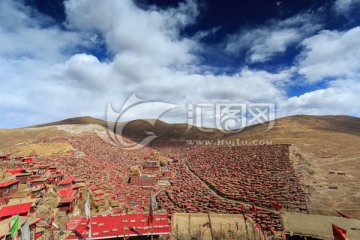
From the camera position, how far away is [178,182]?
1371 inches

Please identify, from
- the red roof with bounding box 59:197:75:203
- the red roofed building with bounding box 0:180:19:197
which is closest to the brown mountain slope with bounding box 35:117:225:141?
the red roofed building with bounding box 0:180:19:197

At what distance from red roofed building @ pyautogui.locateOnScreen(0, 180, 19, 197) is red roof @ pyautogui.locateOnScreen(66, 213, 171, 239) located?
15.6m

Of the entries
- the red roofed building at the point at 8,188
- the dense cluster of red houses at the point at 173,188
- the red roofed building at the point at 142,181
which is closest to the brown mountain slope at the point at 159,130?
the dense cluster of red houses at the point at 173,188

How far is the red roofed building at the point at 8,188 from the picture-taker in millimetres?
22734

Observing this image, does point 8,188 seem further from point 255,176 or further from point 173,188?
point 255,176

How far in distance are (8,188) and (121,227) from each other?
19.1 metres

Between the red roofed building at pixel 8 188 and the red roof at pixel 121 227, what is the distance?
15625mm

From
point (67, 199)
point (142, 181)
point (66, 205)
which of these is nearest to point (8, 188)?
point (67, 199)

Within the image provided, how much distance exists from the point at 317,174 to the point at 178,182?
19.1m

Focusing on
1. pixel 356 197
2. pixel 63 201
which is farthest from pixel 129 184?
pixel 356 197

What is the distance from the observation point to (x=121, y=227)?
1229 centimetres

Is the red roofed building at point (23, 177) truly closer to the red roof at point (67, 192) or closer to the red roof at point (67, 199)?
the red roof at point (67, 192)

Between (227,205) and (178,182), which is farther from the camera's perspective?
(178,182)

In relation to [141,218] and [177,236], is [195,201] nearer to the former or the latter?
[141,218]
